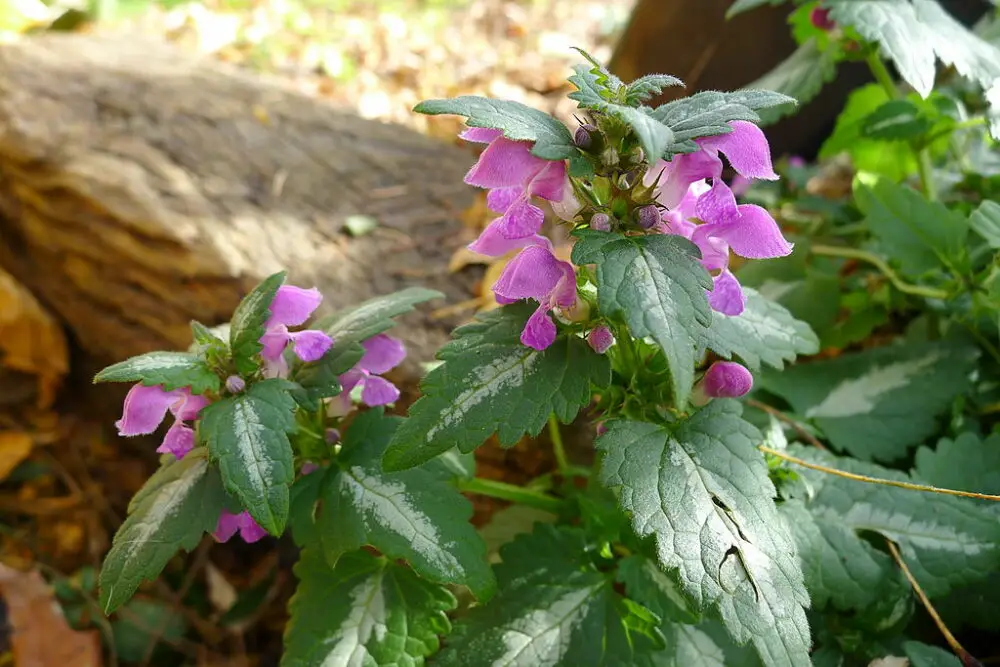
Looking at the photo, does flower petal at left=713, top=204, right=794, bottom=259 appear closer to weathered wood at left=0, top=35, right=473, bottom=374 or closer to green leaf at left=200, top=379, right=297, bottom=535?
green leaf at left=200, top=379, right=297, bottom=535

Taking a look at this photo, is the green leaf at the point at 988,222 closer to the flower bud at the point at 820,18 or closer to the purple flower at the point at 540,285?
the flower bud at the point at 820,18

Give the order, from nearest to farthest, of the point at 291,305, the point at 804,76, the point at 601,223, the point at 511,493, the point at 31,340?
the point at 601,223 → the point at 291,305 → the point at 511,493 → the point at 804,76 → the point at 31,340

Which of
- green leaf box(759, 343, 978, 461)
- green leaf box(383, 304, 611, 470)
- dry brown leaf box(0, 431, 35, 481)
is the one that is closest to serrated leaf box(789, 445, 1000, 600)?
green leaf box(759, 343, 978, 461)

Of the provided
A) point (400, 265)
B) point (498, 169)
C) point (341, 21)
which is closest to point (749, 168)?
point (498, 169)

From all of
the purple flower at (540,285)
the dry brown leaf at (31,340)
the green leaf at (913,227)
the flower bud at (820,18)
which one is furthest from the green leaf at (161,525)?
the dry brown leaf at (31,340)

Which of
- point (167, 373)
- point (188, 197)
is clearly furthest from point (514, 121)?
point (188, 197)

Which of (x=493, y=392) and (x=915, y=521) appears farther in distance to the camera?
(x=915, y=521)

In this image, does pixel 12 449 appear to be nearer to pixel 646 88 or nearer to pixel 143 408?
pixel 143 408
